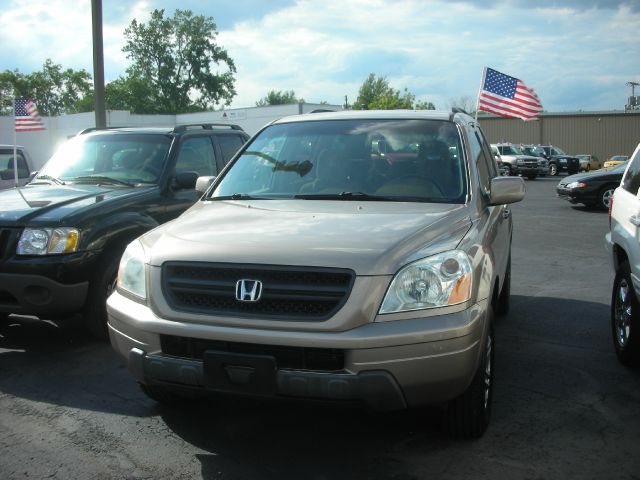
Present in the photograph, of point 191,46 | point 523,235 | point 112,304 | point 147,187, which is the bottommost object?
point 523,235

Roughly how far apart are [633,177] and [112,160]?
483cm

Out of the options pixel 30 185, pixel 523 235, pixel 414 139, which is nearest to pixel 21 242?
pixel 30 185

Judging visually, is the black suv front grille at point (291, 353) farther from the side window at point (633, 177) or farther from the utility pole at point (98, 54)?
the utility pole at point (98, 54)

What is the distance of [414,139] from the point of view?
4512 mm

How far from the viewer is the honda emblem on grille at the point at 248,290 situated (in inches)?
123

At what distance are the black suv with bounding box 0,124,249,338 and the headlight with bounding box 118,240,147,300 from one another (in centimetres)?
167

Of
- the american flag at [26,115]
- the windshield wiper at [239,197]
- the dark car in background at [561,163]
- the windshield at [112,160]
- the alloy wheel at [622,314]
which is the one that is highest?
the american flag at [26,115]

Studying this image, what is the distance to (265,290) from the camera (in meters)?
3.13

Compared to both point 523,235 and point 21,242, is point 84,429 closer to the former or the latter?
point 21,242

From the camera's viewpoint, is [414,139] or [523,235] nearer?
[414,139]

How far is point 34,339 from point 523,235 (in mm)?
9751

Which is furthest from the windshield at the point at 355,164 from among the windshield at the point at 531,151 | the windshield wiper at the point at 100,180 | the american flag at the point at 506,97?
the windshield at the point at 531,151

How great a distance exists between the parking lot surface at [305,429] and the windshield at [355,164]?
1.34 m

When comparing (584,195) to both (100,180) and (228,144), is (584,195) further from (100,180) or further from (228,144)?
(100,180)
